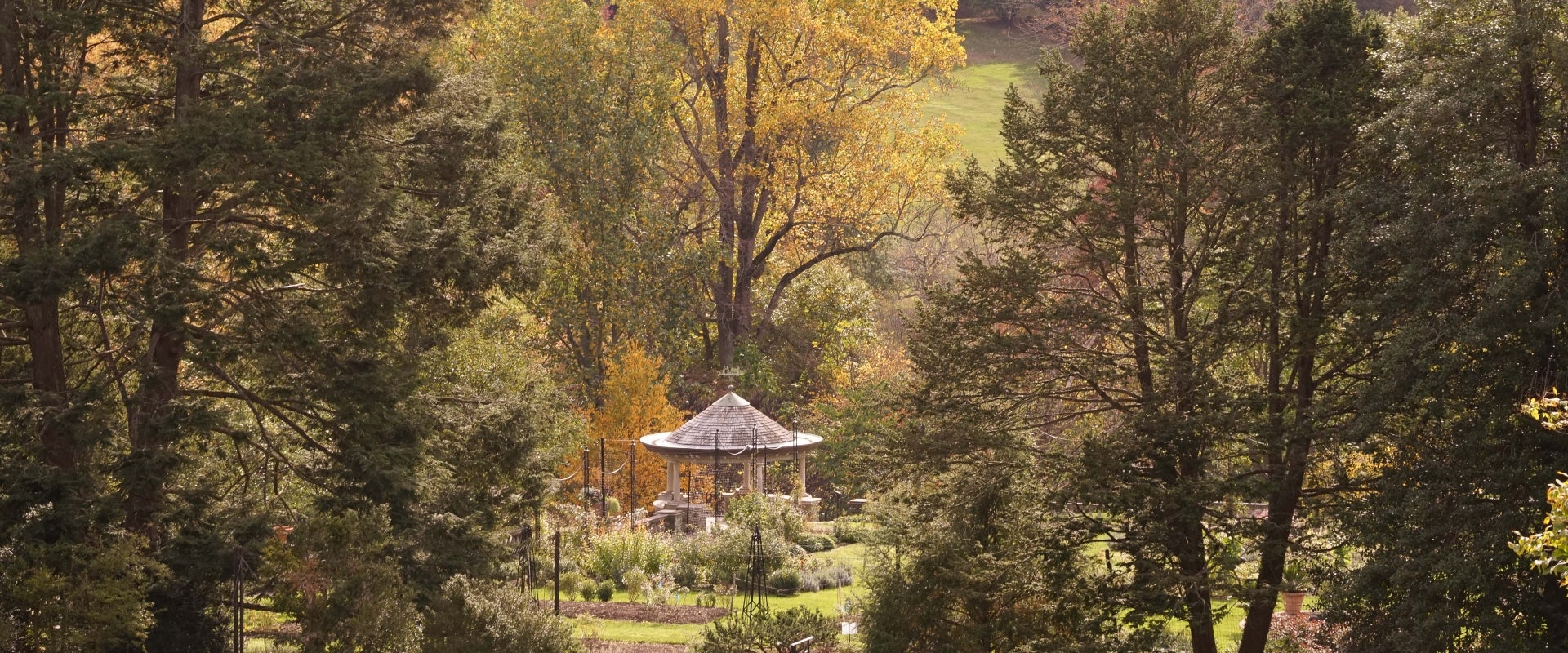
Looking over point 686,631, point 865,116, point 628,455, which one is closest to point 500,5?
point 865,116

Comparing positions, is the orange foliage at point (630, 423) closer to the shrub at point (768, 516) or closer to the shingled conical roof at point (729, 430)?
the shingled conical roof at point (729, 430)

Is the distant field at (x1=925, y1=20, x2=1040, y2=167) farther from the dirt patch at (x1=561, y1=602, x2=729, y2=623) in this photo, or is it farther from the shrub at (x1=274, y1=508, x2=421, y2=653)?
the shrub at (x1=274, y1=508, x2=421, y2=653)

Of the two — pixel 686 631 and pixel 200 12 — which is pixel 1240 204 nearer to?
pixel 686 631

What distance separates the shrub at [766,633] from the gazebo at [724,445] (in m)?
9.66

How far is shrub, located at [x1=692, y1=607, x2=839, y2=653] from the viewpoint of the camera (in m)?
12.2

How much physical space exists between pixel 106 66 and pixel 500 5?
18874 mm

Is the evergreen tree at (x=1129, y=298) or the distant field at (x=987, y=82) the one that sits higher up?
the distant field at (x=987, y=82)

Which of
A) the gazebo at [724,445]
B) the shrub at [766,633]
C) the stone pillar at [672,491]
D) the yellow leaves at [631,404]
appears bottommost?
the shrub at [766,633]

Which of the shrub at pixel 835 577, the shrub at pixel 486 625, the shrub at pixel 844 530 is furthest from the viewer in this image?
the shrub at pixel 844 530

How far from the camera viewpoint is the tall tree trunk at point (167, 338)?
35.6 feet

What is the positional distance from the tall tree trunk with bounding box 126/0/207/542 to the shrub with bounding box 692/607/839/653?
5123 millimetres

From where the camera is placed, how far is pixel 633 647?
14.4 metres

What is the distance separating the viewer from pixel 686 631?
615 inches

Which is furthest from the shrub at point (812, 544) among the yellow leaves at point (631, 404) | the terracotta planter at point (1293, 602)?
the terracotta planter at point (1293, 602)
